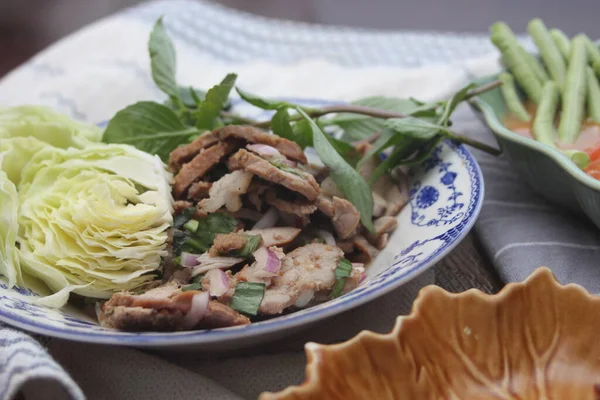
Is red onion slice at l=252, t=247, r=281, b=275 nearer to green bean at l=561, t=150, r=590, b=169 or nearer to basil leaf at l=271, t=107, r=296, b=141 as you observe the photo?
basil leaf at l=271, t=107, r=296, b=141

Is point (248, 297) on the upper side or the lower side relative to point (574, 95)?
lower

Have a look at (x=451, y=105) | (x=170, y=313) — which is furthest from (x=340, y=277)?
(x=451, y=105)

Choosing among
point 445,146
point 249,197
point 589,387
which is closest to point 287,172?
point 249,197

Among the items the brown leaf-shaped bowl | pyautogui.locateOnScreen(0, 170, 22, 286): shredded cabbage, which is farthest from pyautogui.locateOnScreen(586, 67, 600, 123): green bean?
pyautogui.locateOnScreen(0, 170, 22, 286): shredded cabbage

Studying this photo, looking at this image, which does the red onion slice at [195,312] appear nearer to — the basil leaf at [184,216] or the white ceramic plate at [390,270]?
the white ceramic plate at [390,270]

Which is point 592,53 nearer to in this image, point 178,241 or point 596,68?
point 596,68

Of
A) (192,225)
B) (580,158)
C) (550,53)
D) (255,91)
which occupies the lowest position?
(255,91)
